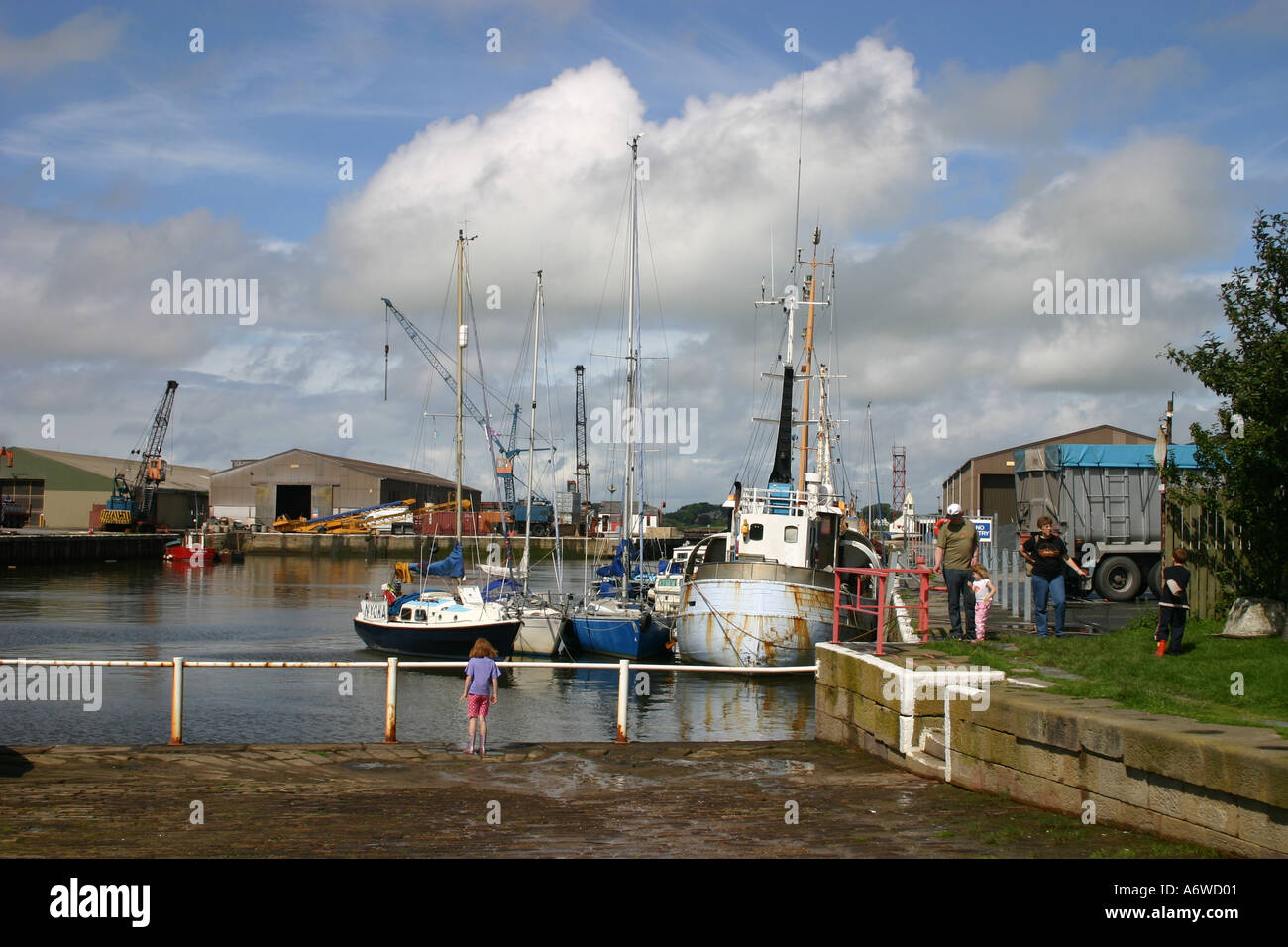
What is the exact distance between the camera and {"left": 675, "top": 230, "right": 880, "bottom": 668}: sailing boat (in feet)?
95.7

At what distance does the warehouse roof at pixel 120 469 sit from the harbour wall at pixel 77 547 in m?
16.3

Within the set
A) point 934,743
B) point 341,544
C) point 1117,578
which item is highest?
point 1117,578

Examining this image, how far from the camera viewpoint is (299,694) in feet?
93.7

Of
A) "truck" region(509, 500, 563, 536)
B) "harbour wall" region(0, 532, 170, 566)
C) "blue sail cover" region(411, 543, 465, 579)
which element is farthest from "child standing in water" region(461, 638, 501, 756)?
"truck" region(509, 500, 563, 536)

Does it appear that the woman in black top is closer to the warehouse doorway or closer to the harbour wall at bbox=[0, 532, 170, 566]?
the harbour wall at bbox=[0, 532, 170, 566]

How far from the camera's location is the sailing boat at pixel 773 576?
29.2 metres

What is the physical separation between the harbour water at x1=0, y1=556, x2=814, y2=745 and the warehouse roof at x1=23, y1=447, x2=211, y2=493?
70.4m

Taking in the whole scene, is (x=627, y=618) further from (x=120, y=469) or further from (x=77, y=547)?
(x=120, y=469)

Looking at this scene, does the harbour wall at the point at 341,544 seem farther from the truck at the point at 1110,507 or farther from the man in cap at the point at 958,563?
the man in cap at the point at 958,563

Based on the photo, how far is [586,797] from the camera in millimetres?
9930

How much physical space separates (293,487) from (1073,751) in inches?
4707

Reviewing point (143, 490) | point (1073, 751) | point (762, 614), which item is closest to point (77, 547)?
point (143, 490)

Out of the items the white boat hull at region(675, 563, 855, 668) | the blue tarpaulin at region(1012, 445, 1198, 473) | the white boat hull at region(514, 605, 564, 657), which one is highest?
the blue tarpaulin at region(1012, 445, 1198, 473)
